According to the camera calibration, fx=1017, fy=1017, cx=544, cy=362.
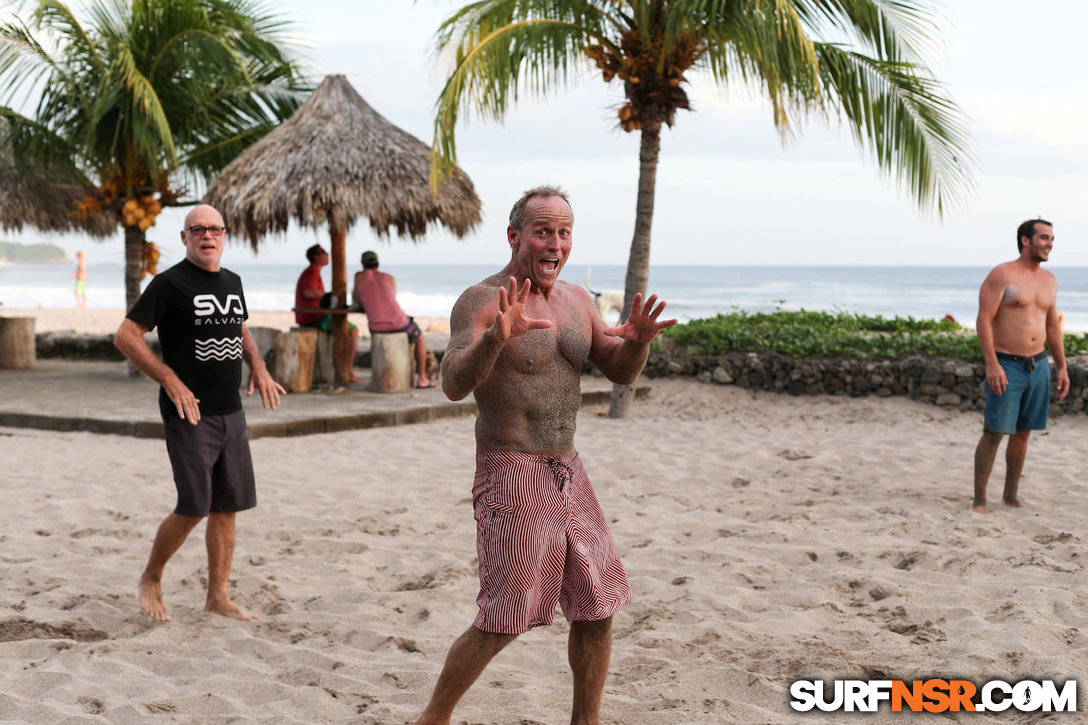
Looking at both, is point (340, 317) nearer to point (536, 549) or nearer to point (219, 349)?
point (219, 349)

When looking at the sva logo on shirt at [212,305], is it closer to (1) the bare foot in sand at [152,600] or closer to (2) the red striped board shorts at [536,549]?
(1) the bare foot in sand at [152,600]

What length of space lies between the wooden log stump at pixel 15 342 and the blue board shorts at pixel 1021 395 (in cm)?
1267

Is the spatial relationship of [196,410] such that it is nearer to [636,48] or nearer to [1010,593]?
[1010,593]

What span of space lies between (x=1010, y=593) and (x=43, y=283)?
77.7 metres

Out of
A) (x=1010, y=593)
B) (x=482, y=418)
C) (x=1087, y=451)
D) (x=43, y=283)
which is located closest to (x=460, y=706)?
(x=482, y=418)

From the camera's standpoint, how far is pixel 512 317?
2.66 meters

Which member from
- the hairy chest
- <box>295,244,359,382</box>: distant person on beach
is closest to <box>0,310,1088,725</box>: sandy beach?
the hairy chest

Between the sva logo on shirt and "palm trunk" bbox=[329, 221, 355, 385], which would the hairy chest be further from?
"palm trunk" bbox=[329, 221, 355, 385]

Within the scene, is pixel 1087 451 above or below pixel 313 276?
below

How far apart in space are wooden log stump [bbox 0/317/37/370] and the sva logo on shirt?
37.3ft

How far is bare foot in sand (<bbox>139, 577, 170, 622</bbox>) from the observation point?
436cm

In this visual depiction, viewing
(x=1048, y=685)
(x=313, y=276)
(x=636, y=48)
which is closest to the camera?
(x=1048, y=685)

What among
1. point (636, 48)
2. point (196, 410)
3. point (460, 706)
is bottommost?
point (460, 706)

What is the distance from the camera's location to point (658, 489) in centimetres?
704
